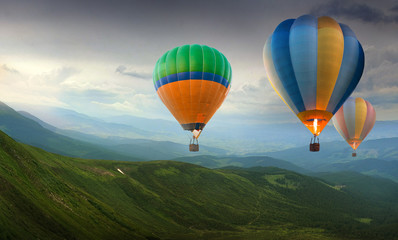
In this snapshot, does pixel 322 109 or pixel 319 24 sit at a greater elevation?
pixel 319 24

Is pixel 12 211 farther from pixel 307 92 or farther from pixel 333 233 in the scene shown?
pixel 333 233

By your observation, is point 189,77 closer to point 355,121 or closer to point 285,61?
point 285,61

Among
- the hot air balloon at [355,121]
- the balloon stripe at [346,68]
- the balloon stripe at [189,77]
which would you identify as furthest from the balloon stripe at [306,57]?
the hot air balloon at [355,121]

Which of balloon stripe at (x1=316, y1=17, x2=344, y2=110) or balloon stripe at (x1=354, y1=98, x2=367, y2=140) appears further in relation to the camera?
balloon stripe at (x1=354, y1=98, x2=367, y2=140)

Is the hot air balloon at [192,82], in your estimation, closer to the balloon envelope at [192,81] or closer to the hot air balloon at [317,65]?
the balloon envelope at [192,81]

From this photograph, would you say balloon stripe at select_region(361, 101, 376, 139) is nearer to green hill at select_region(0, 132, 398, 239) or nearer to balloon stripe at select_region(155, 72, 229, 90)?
balloon stripe at select_region(155, 72, 229, 90)

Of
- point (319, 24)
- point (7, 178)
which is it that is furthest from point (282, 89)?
point (7, 178)

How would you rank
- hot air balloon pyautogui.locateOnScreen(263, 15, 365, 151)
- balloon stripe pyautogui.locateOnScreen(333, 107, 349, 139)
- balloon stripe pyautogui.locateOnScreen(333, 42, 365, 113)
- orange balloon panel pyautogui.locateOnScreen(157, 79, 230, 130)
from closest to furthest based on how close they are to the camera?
hot air balloon pyautogui.locateOnScreen(263, 15, 365, 151) → balloon stripe pyautogui.locateOnScreen(333, 42, 365, 113) → orange balloon panel pyautogui.locateOnScreen(157, 79, 230, 130) → balloon stripe pyautogui.locateOnScreen(333, 107, 349, 139)

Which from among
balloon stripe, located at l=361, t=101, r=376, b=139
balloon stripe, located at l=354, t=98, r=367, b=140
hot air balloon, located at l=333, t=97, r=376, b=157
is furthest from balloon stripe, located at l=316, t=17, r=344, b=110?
balloon stripe, located at l=361, t=101, r=376, b=139

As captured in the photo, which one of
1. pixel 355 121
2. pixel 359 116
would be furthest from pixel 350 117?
pixel 359 116
